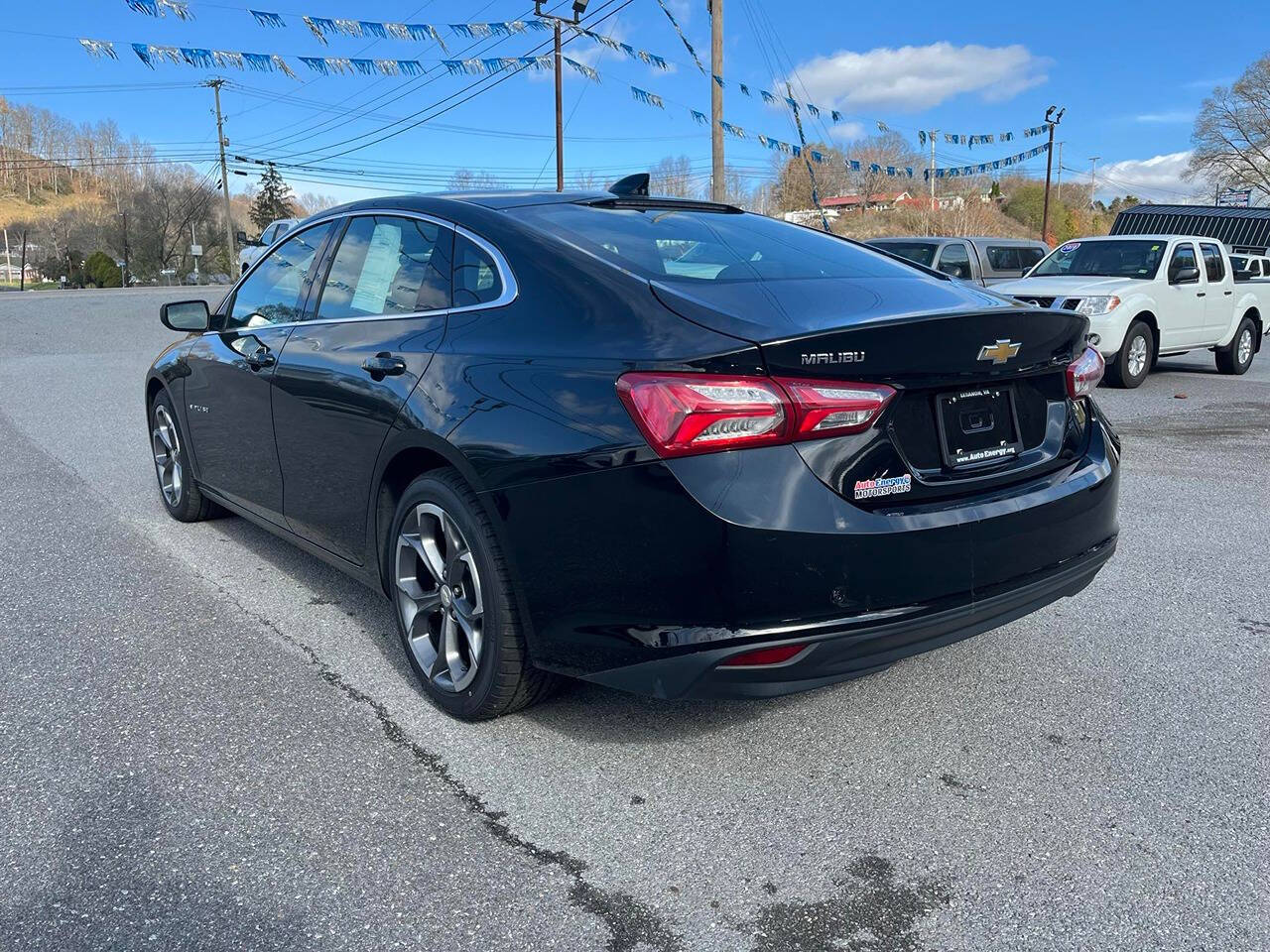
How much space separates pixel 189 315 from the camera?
4910 millimetres

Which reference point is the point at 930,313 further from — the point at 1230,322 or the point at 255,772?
the point at 1230,322

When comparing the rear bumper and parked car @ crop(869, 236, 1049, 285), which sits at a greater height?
parked car @ crop(869, 236, 1049, 285)

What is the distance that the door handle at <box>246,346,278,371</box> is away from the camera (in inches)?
163

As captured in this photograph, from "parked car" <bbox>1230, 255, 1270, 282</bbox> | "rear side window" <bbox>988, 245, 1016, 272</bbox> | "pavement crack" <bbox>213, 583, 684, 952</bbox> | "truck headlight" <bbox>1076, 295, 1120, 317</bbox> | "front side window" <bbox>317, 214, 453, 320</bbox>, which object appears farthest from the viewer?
"parked car" <bbox>1230, 255, 1270, 282</bbox>

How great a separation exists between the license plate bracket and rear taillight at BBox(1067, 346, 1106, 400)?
376 millimetres

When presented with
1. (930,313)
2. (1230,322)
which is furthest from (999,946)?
(1230,322)

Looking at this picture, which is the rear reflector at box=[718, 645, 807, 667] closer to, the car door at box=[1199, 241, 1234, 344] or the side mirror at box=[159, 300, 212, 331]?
the side mirror at box=[159, 300, 212, 331]

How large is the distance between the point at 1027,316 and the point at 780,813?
1.57m

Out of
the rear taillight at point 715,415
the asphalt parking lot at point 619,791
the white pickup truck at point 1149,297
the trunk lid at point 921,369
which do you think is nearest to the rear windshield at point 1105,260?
the white pickup truck at point 1149,297

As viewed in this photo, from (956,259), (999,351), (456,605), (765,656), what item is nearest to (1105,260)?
(956,259)

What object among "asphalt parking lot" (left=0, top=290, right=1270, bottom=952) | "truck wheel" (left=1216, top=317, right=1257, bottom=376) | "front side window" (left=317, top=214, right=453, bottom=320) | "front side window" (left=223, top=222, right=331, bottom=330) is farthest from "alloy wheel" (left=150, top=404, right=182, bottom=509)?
"truck wheel" (left=1216, top=317, right=1257, bottom=376)

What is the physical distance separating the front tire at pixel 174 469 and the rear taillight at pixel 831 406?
392 centimetres

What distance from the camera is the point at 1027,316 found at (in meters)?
2.92

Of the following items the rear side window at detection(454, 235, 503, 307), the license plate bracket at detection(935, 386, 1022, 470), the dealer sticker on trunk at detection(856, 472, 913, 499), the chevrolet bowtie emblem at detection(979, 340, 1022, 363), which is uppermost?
the rear side window at detection(454, 235, 503, 307)
